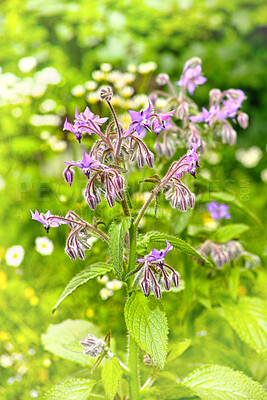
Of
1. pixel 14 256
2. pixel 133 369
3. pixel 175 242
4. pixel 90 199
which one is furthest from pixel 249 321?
pixel 14 256

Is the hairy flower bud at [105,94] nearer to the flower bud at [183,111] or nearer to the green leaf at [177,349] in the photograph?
the flower bud at [183,111]

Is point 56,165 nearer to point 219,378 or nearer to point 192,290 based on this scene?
point 192,290

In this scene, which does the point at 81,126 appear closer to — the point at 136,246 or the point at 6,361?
the point at 136,246

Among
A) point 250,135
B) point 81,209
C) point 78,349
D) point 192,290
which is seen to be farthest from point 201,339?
point 250,135

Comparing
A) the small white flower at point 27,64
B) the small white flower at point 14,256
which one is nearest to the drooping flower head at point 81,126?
the small white flower at point 14,256

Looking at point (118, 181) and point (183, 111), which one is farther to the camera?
point (183, 111)

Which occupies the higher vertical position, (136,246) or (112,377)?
(136,246)

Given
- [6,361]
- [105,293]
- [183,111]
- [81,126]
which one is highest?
[81,126]

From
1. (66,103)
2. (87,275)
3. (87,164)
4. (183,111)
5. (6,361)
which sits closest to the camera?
(87,164)

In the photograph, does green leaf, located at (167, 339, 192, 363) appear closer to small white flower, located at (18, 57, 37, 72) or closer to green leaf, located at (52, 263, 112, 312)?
green leaf, located at (52, 263, 112, 312)

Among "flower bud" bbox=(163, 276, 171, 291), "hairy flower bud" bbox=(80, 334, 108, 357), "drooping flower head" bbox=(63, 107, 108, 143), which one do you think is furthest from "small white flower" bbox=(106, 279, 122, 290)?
"drooping flower head" bbox=(63, 107, 108, 143)
